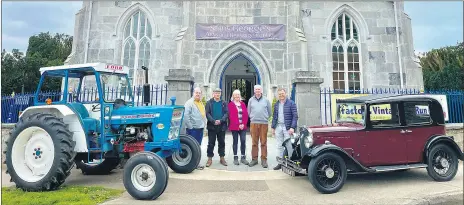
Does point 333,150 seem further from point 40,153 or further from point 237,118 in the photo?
point 40,153

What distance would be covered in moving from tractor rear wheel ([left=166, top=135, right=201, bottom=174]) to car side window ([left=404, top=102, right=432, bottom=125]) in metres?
4.46

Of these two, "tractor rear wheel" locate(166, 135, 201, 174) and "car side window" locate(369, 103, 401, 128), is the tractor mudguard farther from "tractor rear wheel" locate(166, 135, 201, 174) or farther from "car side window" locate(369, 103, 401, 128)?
"car side window" locate(369, 103, 401, 128)

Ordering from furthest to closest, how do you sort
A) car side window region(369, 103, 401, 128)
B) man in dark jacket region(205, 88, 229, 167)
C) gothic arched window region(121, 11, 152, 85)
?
gothic arched window region(121, 11, 152, 85), man in dark jacket region(205, 88, 229, 167), car side window region(369, 103, 401, 128)

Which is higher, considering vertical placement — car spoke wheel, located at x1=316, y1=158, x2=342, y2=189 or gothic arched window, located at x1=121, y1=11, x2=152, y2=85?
gothic arched window, located at x1=121, y1=11, x2=152, y2=85

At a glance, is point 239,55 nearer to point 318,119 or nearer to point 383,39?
point 318,119

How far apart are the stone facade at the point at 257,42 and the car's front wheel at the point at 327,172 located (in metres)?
8.03

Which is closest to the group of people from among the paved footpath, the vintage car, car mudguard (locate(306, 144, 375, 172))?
the paved footpath

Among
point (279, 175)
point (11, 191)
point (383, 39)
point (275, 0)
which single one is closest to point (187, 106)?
point (279, 175)

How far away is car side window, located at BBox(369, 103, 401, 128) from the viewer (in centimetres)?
561

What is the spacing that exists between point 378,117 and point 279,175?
2.40 metres

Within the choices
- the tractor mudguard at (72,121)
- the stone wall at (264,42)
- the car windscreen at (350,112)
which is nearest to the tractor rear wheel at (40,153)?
the tractor mudguard at (72,121)

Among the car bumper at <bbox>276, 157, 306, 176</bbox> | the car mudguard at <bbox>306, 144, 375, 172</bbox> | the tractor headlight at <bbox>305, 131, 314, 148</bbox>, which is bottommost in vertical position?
the car bumper at <bbox>276, 157, 306, 176</bbox>

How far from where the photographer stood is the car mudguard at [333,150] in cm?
512

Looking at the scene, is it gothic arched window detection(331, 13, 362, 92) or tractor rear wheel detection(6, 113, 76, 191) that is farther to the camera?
gothic arched window detection(331, 13, 362, 92)
